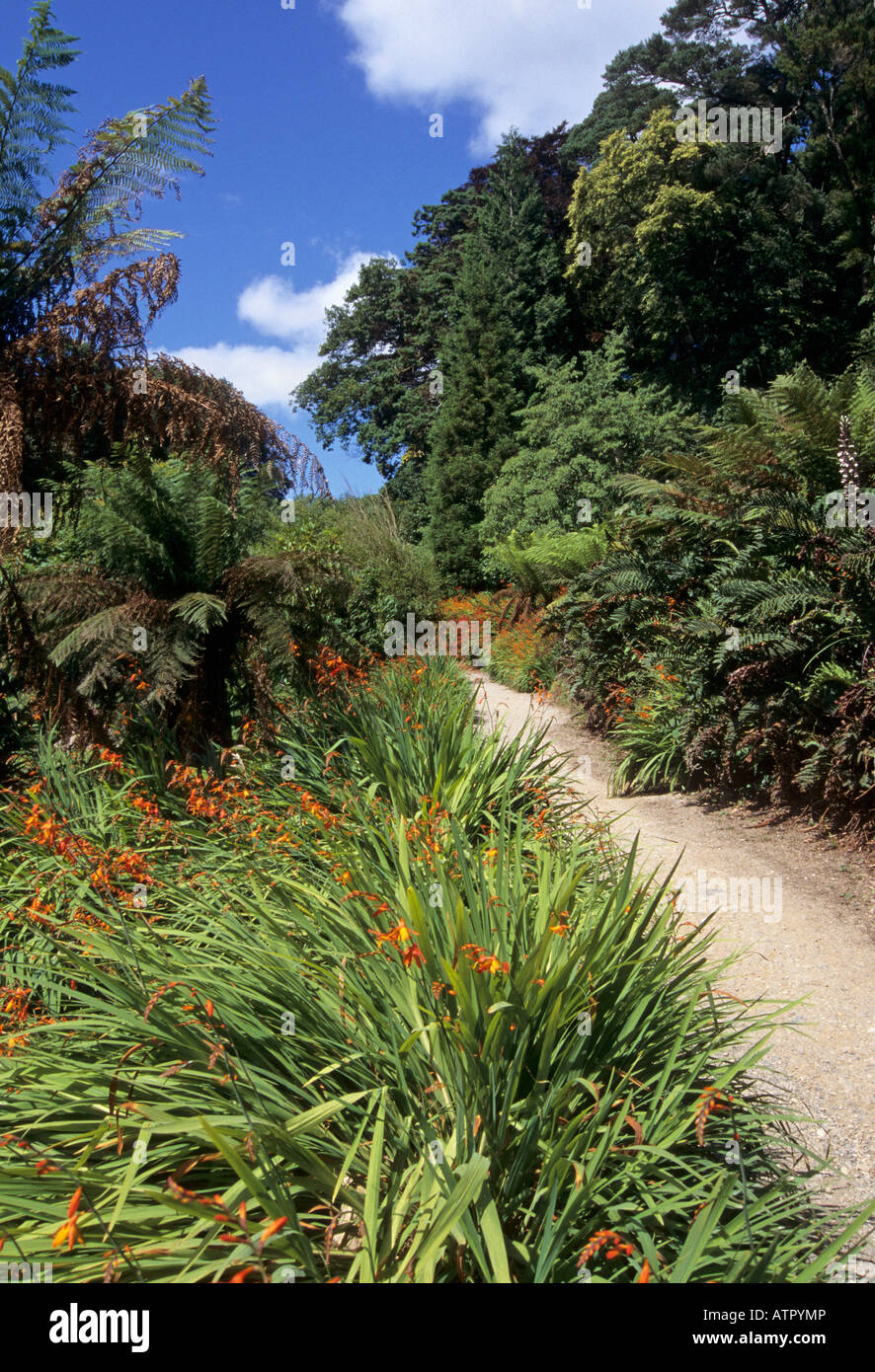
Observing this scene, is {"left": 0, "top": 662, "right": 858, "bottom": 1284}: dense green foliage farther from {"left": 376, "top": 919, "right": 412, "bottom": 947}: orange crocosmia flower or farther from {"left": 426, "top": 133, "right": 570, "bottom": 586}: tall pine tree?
{"left": 426, "top": 133, "right": 570, "bottom": 586}: tall pine tree

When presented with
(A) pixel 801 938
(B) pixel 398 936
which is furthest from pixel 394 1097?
(A) pixel 801 938

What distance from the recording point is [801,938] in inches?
169

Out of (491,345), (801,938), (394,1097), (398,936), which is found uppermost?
(491,345)

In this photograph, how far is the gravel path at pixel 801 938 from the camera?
2.87 metres

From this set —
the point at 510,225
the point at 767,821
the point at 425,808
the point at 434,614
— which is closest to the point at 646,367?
the point at 510,225

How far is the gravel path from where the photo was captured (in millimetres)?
2873

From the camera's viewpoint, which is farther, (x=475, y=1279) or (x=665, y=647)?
(x=665, y=647)

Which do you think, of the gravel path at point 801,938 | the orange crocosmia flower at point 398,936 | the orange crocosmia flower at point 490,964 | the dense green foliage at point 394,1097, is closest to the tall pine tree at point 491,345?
the gravel path at point 801,938

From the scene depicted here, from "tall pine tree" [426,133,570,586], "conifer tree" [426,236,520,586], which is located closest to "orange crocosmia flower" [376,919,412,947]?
"tall pine tree" [426,133,570,586]

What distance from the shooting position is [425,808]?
379cm

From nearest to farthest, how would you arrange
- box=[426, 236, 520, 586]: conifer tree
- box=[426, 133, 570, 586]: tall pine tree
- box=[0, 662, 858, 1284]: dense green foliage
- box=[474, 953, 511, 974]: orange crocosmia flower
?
box=[0, 662, 858, 1284]: dense green foliage, box=[474, 953, 511, 974]: orange crocosmia flower, box=[426, 236, 520, 586]: conifer tree, box=[426, 133, 570, 586]: tall pine tree

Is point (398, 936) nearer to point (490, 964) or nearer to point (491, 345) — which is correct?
point (490, 964)
